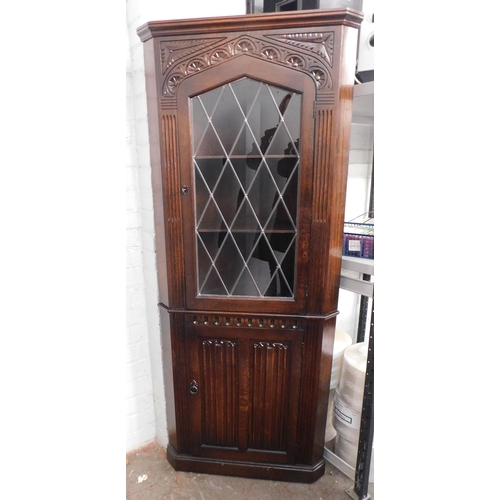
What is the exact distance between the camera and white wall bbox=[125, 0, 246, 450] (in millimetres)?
1247

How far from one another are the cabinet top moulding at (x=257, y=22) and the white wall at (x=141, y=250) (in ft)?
0.68

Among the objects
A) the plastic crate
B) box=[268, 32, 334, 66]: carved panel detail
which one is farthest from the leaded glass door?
the plastic crate

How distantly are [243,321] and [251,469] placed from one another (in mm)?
631

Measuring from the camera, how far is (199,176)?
1.18 metres

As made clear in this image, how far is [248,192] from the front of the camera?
1194 millimetres

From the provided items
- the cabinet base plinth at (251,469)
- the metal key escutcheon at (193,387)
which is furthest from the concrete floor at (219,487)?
the metal key escutcheon at (193,387)

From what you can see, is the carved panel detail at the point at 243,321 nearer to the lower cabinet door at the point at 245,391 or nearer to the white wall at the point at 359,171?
the lower cabinet door at the point at 245,391

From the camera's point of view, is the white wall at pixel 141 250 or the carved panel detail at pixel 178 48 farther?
the white wall at pixel 141 250

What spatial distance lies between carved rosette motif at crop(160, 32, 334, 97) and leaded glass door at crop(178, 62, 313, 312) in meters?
0.07

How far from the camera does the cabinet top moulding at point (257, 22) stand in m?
0.99

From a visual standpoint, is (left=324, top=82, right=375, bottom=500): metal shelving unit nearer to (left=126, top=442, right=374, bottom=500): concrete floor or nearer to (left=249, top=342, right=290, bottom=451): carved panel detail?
(left=126, top=442, right=374, bottom=500): concrete floor
